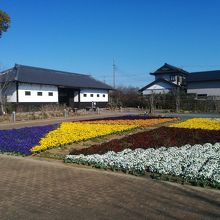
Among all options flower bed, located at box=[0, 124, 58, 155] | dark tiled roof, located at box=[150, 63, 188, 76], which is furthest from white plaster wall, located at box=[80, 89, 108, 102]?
flower bed, located at box=[0, 124, 58, 155]

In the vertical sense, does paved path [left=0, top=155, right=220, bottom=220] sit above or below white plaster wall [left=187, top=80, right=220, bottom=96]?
below

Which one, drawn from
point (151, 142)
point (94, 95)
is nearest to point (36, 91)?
point (94, 95)

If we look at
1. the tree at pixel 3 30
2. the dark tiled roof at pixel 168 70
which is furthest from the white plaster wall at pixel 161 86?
the tree at pixel 3 30

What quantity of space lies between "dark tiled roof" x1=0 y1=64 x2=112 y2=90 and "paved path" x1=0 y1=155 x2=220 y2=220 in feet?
96.6

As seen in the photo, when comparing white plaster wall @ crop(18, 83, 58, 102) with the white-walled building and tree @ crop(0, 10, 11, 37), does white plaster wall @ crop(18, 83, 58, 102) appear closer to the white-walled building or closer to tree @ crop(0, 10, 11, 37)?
the white-walled building

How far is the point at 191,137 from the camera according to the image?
43.7ft

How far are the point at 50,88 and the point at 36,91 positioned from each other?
256 centimetres

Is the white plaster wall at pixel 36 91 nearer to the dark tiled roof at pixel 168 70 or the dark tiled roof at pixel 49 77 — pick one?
the dark tiled roof at pixel 49 77

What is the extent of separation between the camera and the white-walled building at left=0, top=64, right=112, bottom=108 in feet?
119

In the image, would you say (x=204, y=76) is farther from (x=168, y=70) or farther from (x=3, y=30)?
(x=3, y=30)

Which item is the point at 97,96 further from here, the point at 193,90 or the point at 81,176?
the point at 81,176

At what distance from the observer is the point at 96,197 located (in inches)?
234

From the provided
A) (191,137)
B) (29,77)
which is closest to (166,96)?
(29,77)

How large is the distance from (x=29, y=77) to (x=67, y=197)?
111 feet
